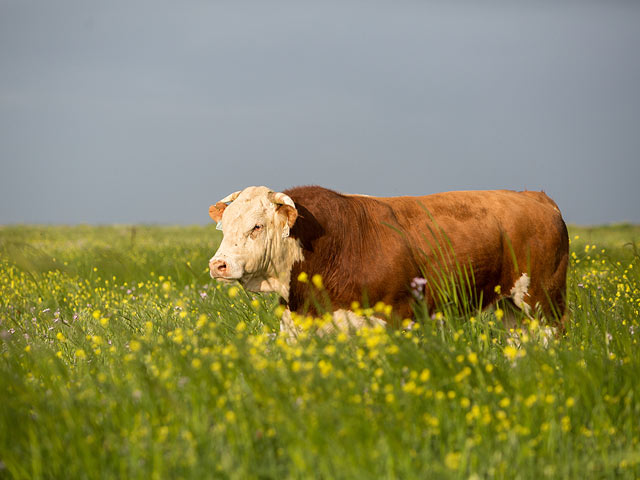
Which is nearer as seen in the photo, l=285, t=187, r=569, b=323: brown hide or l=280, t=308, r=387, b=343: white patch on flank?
l=280, t=308, r=387, b=343: white patch on flank

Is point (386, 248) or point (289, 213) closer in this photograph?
point (289, 213)

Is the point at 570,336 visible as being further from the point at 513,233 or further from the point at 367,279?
the point at 367,279

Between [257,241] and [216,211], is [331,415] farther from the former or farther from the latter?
[216,211]

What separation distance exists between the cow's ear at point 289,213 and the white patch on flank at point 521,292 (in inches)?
110

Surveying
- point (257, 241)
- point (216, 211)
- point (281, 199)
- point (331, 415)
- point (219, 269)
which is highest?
point (281, 199)

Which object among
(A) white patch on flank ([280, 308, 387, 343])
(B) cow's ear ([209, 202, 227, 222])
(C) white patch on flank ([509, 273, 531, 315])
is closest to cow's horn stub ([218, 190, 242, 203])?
(B) cow's ear ([209, 202, 227, 222])

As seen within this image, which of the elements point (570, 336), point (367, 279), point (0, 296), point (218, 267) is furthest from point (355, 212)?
point (0, 296)

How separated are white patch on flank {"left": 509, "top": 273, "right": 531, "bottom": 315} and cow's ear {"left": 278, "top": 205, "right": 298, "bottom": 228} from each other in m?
2.79

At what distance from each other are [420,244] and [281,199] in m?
1.60

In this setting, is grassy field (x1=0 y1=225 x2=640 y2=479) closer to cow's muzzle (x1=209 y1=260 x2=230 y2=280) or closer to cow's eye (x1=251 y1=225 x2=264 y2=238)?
cow's muzzle (x1=209 y1=260 x2=230 y2=280)

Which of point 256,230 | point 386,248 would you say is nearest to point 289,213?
point 256,230

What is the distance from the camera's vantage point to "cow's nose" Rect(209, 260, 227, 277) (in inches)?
202

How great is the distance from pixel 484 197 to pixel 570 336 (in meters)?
1.83

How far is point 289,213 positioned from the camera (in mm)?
5277
